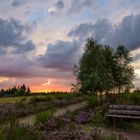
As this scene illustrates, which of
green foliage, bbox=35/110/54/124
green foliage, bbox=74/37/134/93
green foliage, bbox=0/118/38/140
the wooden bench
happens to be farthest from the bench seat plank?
green foliage, bbox=74/37/134/93

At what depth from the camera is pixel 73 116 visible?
18906 millimetres

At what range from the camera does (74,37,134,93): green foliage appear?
46.6 meters

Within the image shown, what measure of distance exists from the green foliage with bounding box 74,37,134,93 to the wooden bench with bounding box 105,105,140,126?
27.9m

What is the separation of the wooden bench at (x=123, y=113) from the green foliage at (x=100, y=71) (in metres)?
27.9

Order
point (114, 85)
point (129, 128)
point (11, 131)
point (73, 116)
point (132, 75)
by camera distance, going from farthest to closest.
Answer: point (132, 75)
point (114, 85)
point (73, 116)
point (129, 128)
point (11, 131)

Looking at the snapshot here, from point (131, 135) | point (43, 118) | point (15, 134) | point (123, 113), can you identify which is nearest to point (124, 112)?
point (123, 113)

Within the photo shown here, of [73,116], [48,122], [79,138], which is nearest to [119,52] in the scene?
[73,116]

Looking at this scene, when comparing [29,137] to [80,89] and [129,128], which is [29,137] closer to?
[129,128]

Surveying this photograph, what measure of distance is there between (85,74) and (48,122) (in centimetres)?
3237

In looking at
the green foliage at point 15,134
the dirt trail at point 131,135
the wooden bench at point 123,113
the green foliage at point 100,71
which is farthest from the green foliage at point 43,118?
the green foliage at point 100,71

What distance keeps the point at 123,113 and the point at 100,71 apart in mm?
29895

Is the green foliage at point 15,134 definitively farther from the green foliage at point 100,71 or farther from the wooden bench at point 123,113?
the green foliage at point 100,71

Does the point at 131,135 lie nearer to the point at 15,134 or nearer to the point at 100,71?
the point at 15,134

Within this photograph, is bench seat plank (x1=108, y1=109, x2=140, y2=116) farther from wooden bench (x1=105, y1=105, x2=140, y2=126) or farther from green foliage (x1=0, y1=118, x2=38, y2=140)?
green foliage (x1=0, y1=118, x2=38, y2=140)
